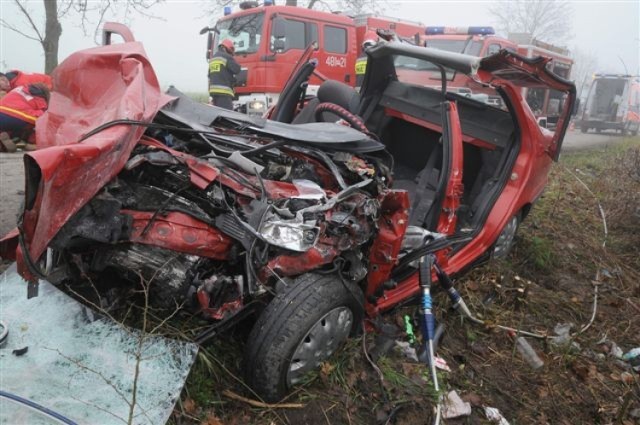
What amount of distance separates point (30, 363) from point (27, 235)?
25.6 inches

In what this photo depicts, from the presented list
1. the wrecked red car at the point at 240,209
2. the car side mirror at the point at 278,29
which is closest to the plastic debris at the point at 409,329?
the wrecked red car at the point at 240,209

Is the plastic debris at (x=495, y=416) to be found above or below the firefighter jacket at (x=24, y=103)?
below

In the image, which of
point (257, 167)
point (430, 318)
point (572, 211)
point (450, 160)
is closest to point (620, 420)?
point (430, 318)

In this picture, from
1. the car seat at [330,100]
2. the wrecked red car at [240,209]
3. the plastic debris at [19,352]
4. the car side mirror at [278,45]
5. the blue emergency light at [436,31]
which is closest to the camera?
the wrecked red car at [240,209]

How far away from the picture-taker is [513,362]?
293 cm

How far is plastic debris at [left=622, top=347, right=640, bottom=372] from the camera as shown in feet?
9.96

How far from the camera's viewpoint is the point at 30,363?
2074 mm

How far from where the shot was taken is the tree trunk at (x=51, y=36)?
10773 mm

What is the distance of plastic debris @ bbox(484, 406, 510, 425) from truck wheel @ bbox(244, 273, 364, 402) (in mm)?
906

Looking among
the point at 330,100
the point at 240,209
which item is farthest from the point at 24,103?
the point at 240,209

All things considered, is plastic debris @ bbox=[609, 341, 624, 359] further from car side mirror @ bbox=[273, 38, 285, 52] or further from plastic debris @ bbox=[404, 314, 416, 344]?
car side mirror @ bbox=[273, 38, 285, 52]

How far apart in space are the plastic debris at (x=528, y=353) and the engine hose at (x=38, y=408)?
2.51 m

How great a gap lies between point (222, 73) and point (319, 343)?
712cm

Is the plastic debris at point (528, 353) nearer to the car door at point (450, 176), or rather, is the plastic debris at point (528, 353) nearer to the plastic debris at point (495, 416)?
the plastic debris at point (495, 416)
